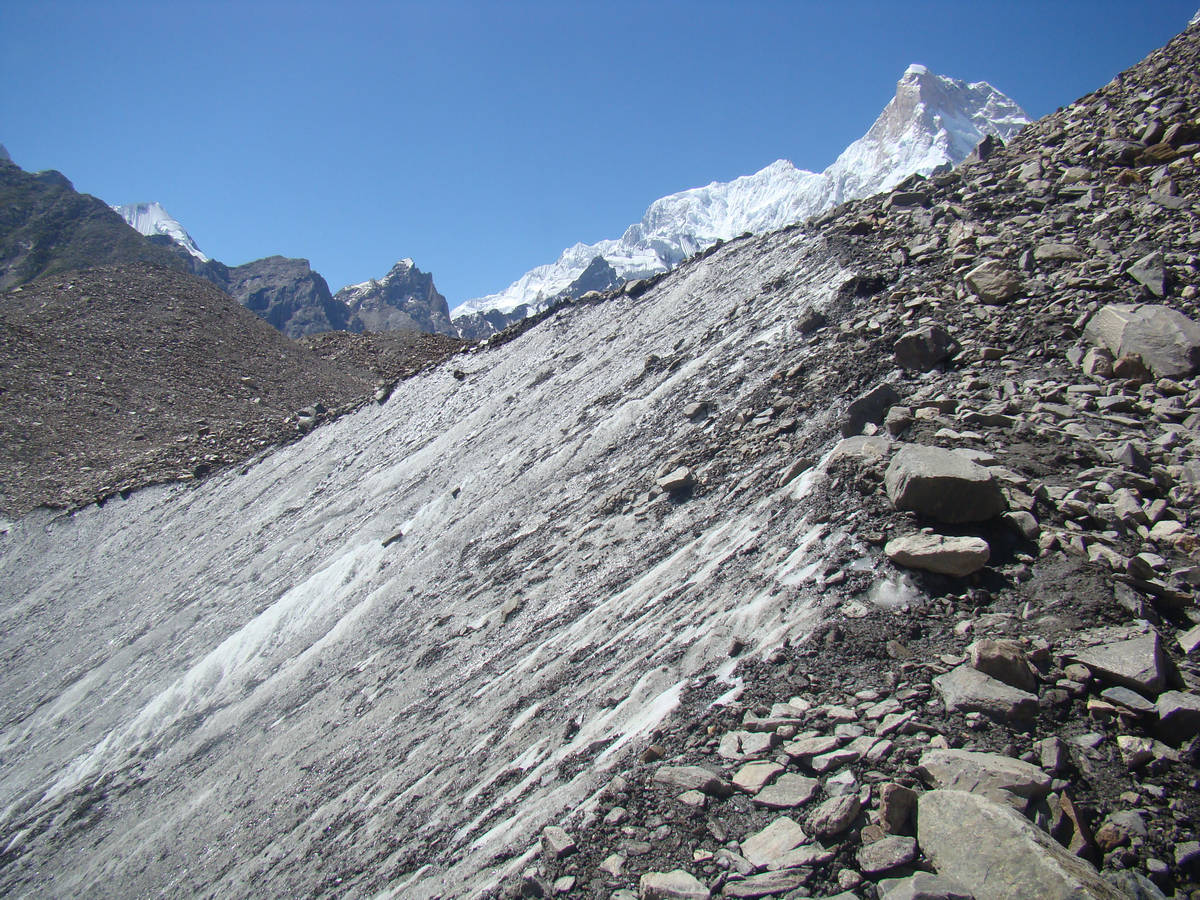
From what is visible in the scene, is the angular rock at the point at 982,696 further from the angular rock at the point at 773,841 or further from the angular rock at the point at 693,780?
the angular rock at the point at 693,780

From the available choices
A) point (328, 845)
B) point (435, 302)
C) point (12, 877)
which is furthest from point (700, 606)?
point (435, 302)

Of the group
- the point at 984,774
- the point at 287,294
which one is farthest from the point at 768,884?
the point at 287,294

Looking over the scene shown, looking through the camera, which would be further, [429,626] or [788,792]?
[429,626]

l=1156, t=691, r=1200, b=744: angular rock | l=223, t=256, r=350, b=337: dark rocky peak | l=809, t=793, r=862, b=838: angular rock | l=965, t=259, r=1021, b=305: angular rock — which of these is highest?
l=223, t=256, r=350, b=337: dark rocky peak

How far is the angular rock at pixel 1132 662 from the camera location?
8.77 ft

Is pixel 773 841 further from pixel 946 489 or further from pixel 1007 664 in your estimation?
pixel 946 489

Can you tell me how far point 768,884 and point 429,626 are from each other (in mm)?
5621

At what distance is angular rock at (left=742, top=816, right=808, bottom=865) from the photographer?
2.55 metres

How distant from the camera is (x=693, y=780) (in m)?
3.04

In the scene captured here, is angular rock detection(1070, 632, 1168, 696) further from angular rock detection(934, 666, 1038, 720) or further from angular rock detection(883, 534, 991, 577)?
angular rock detection(883, 534, 991, 577)

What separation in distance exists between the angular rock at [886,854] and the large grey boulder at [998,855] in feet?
0.20

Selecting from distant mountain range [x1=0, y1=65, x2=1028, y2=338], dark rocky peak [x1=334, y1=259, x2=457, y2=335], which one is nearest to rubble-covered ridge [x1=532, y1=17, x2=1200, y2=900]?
distant mountain range [x1=0, y1=65, x2=1028, y2=338]

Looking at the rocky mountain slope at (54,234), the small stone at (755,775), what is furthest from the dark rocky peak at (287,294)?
the small stone at (755,775)

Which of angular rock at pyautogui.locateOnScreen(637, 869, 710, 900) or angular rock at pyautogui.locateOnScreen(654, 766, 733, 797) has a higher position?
angular rock at pyautogui.locateOnScreen(654, 766, 733, 797)
